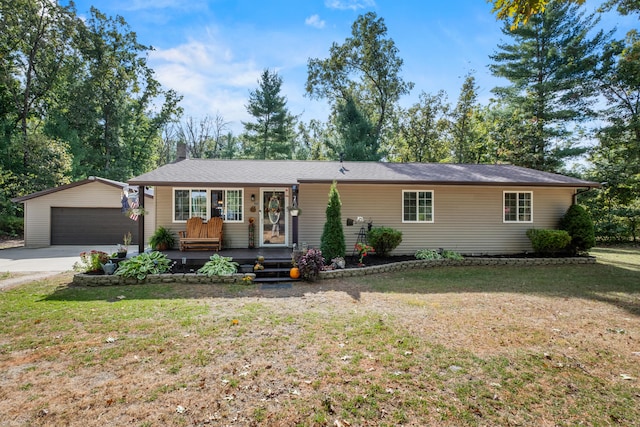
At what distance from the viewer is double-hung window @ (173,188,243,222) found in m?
9.73

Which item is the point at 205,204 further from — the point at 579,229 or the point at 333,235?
the point at 579,229

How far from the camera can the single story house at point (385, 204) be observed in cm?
969

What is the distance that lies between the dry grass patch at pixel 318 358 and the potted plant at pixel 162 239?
315cm

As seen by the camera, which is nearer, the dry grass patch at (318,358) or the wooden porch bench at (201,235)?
the dry grass patch at (318,358)

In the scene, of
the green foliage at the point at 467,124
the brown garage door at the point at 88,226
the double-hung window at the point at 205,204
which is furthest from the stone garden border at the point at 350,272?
the green foliage at the point at 467,124

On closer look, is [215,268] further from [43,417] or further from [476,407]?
[476,407]

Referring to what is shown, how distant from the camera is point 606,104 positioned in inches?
667

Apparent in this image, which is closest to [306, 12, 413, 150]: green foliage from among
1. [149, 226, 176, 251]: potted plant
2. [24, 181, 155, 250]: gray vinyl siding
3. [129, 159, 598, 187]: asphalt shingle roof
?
[129, 159, 598, 187]: asphalt shingle roof

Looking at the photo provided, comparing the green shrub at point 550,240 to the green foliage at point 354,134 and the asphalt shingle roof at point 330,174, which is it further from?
the green foliage at point 354,134

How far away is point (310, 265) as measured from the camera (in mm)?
7289

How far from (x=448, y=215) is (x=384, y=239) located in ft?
8.79

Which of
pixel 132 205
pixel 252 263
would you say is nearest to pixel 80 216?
pixel 132 205

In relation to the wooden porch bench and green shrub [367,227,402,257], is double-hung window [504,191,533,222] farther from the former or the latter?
the wooden porch bench

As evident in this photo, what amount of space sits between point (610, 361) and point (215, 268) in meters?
6.99
